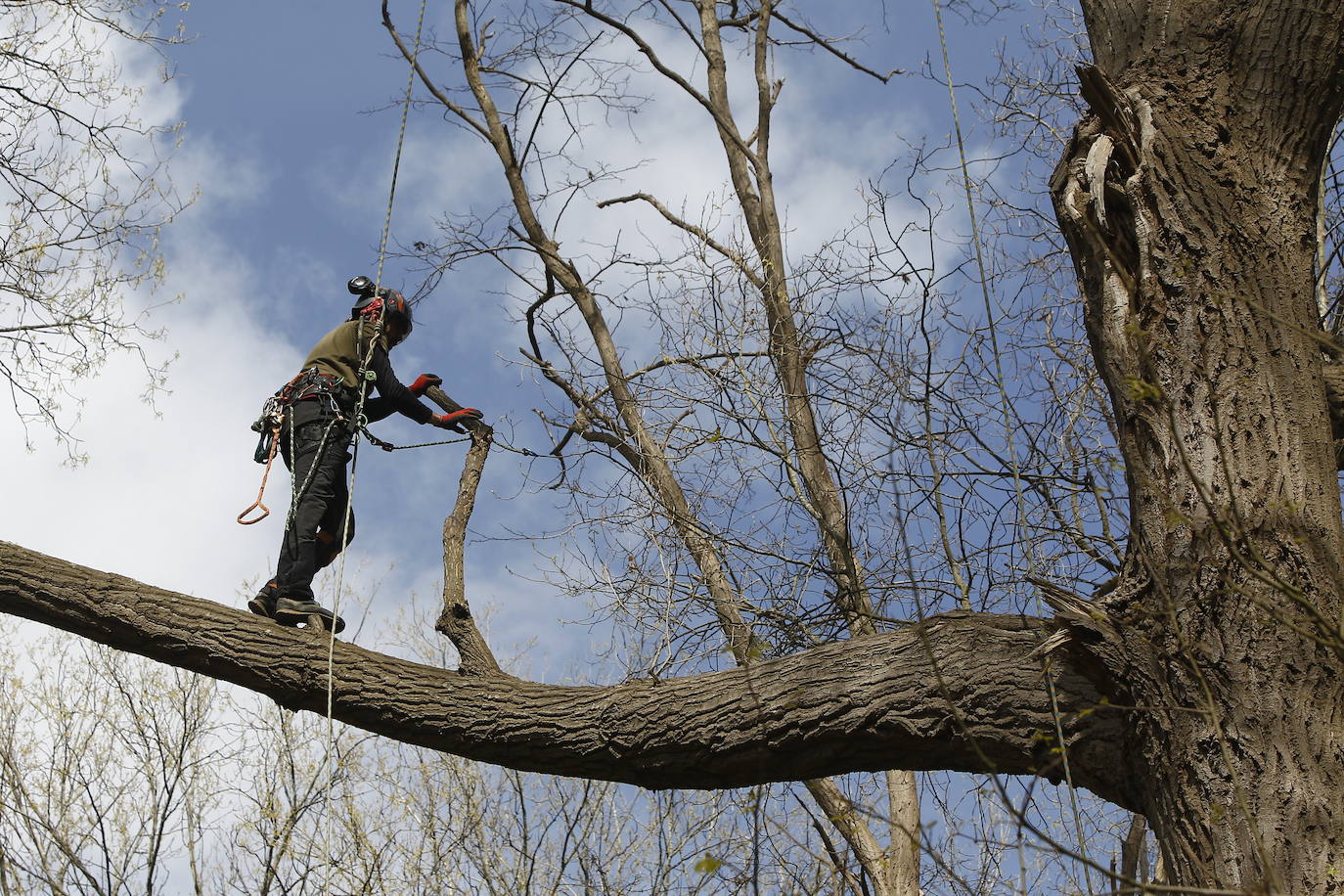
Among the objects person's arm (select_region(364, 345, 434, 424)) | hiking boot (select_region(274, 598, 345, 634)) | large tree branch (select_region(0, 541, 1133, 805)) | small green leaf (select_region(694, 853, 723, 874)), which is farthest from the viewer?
person's arm (select_region(364, 345, 434, 424))

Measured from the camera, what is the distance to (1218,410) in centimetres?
342

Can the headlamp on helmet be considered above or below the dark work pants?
above

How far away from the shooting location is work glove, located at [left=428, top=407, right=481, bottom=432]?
5305 mm

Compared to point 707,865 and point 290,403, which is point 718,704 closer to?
point 707,865

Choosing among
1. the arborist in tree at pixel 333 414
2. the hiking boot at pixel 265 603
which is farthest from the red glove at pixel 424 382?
the hiking boot at pixel 265 603

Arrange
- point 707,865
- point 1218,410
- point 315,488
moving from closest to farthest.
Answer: point 707,865, point 1218,410, point 315,488

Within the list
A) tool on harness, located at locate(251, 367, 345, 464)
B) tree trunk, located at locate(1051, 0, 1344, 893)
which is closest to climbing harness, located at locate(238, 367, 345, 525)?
tool on harness, located at locate(251, 367, 345, 464)

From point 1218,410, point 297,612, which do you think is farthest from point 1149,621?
point 297,612

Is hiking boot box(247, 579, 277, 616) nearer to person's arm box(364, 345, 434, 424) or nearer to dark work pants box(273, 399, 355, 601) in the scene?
dark work pants box(273, 399, 355, 601)

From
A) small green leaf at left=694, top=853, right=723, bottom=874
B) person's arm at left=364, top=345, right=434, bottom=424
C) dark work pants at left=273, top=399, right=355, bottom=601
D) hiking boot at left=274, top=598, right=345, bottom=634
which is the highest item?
person's arm at left=364, top=345, right=434, bottom=424

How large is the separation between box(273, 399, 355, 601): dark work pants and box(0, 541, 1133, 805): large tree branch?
29.5 inches

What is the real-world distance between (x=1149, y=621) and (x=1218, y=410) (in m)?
0.61

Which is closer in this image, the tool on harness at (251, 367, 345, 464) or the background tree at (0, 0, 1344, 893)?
the background tree at (0, 0, 1344, 893)

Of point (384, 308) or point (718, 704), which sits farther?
point (384, 308)
